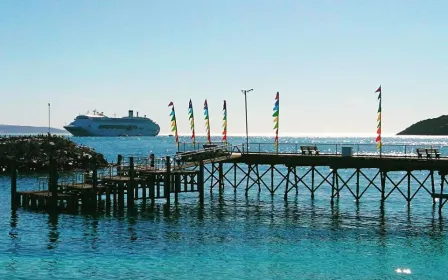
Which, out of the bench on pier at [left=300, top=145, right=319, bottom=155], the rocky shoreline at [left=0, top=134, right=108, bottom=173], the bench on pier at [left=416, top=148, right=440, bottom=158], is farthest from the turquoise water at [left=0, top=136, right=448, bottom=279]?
the rocky shoreline at [left=0, top=134, right=108, bottom=173]

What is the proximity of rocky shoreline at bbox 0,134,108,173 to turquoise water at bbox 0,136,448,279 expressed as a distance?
45.6 m

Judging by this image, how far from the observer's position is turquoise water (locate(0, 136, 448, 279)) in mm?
33562

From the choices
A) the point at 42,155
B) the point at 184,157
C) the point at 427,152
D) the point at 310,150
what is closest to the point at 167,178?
the point at 184,157

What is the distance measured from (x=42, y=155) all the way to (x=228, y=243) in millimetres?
70776

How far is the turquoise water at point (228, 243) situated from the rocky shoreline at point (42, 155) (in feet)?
150

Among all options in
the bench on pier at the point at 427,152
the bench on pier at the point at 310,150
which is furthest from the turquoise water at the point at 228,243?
the bench on pier at the point at 310,150

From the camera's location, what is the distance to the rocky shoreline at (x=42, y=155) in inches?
4011

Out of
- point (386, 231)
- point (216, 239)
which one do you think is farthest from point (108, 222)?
point (386, 231)

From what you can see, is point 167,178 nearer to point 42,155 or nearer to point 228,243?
point 228,243

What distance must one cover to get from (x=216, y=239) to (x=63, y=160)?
66753 mm

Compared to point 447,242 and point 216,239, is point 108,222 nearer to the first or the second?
point 216,239

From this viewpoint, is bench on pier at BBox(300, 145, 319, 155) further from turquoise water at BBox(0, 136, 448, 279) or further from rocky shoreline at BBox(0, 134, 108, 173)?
rocky shoreline at BBox(0, 134, 108, 173)

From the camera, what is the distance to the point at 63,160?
104 m

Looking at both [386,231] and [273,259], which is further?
[386,231]
